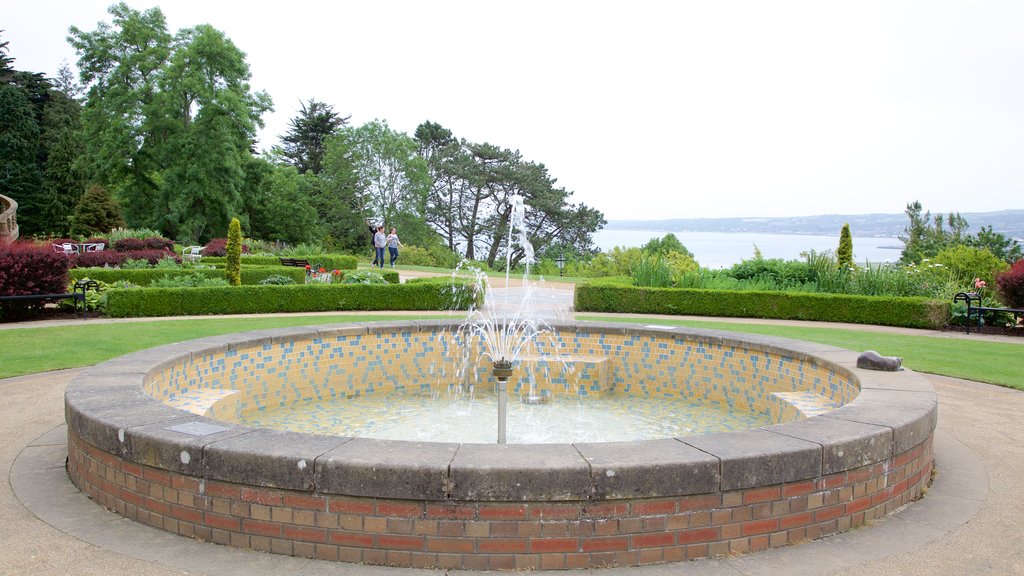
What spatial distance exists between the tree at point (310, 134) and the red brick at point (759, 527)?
48.6 m

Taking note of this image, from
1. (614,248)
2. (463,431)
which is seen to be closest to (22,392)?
(463,431)

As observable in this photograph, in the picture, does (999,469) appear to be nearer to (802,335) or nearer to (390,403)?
(390,403)

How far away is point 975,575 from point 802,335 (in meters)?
7.90

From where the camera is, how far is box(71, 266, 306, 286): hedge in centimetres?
1458

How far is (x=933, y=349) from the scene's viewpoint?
9.70 metres

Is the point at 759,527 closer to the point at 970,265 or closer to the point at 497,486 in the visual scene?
the point at 497,486

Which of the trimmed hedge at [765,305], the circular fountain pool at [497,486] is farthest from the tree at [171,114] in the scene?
the circular fountain pool at [497,486]

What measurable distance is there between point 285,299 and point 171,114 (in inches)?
903

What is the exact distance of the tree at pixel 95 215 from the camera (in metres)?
31.9

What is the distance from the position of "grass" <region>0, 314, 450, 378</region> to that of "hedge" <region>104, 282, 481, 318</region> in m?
1.11

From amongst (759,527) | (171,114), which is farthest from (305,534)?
(171,114)

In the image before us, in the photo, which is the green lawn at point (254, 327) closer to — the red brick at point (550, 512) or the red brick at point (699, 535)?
the red brick at point (699, 535)

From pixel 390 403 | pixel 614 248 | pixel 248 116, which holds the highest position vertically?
pixel 248 116

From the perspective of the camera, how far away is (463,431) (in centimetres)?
598
